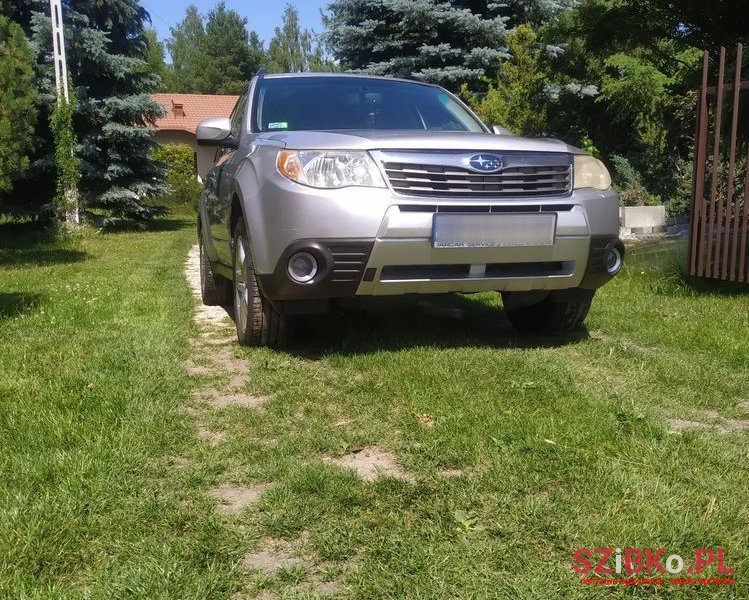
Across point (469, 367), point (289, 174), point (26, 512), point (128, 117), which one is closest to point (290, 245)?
point (289, 174)

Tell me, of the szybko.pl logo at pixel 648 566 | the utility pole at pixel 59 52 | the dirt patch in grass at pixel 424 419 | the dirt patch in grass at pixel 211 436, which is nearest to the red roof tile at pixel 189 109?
the utility pole at pixel 59 52

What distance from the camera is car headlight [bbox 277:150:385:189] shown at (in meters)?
3.78

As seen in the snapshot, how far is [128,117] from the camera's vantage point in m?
16.2

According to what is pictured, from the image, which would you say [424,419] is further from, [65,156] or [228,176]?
[65,156]

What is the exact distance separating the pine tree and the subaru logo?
1311cm

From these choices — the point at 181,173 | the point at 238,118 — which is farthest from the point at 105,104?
the point at 238,118

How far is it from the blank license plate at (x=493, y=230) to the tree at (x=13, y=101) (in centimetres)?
591

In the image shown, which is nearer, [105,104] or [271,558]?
[271,558]

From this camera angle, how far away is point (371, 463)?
267 cm

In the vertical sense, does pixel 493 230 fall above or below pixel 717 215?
above

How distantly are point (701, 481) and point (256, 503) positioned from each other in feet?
4.56

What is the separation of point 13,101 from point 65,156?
5913 millimetres

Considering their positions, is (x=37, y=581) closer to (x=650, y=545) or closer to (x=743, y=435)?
(x=650, y=545)

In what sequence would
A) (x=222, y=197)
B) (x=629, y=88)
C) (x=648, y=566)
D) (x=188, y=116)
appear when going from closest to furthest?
(x=648, y=566)
(x=222, y=197)
(x=629, y=88)
(x=188, y=116)
